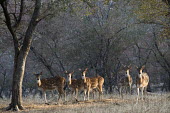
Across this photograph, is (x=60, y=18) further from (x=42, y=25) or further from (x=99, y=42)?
(x=99, y=42)

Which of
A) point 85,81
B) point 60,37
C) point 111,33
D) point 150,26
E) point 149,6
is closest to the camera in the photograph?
point 149,6

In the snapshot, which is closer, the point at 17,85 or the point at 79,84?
the point at 17,85

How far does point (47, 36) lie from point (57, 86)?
7697mm

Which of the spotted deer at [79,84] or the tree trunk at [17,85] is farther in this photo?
the spotted deer at [79,84]

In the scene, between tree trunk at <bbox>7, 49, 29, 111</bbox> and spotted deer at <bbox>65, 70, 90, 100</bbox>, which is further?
spotted deer at <bbox>65, 70, 90, 100</bbox>

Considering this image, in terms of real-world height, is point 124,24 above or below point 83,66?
above

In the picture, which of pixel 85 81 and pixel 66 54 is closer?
pixel 85 81

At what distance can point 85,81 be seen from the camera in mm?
16938

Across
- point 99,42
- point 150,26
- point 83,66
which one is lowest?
point 83,66

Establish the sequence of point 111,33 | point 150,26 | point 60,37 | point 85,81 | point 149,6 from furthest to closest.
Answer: point 150,26
point 60,37
point 111,33
point 85,81
point 149,6

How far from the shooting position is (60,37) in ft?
80.8

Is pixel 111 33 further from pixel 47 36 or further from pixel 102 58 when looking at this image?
pixel 47 36

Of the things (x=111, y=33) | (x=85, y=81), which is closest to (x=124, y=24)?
(x=111, y=33)

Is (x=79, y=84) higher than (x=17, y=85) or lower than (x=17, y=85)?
higher
